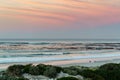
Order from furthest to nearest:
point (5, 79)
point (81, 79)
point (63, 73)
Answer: point (63, 73)
point (81, 79)
point (5, 79)

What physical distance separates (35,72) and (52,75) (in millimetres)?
746

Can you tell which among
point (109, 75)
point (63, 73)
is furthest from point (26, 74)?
point (109, 75)

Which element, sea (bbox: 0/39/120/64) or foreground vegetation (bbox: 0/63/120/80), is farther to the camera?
sea (bbox: 0/39/120/64)

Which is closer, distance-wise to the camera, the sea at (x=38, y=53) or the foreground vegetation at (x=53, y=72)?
the foreground vegetation at (x=53, y=72)

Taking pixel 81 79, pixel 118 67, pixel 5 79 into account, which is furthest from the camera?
pixel 118 67

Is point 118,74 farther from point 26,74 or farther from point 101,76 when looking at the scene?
point 26,74

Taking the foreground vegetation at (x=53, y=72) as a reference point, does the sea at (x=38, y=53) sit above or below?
below

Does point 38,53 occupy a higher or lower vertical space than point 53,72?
lower

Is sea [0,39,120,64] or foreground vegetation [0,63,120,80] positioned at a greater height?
foreground vegetation [0,63,120,80]

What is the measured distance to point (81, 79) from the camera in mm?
13289

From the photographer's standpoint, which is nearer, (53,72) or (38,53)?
(53,72)

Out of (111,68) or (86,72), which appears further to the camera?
(111,68)

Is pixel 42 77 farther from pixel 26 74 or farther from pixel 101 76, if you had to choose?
pixel 101 76

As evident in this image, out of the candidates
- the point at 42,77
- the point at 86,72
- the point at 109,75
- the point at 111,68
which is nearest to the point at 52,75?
the point at 42,77
